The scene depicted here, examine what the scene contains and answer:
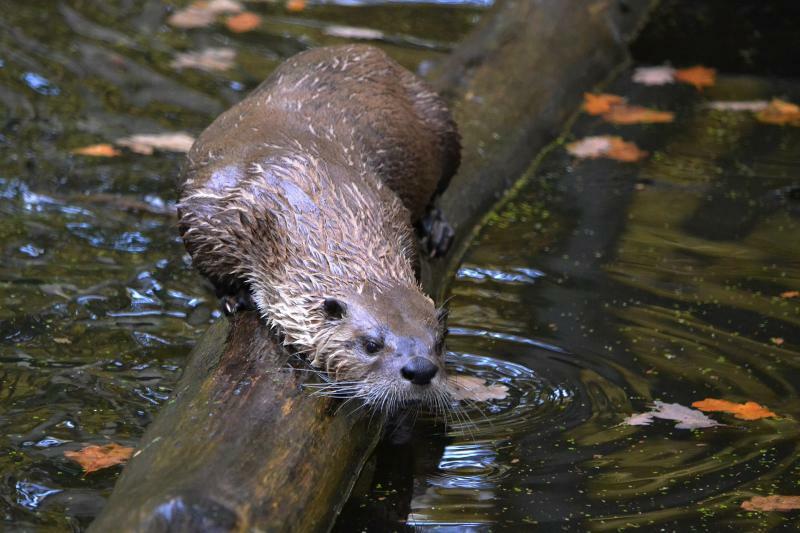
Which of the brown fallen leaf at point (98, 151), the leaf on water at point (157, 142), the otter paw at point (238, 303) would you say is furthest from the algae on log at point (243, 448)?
the brown fallen leaf at point (98, 151)

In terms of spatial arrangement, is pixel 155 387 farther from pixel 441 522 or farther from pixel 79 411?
pixel 441 522

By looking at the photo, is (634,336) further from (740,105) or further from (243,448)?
(740,105)

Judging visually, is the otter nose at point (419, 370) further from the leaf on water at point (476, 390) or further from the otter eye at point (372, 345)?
the leaf on water at point (476, 390)

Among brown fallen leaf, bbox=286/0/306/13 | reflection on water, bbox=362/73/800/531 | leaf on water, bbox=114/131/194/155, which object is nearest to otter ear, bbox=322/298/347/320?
reflection on water, bbox=362/73/800/531

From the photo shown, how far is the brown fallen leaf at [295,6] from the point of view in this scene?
7988 mm

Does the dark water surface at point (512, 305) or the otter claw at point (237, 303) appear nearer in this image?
the dark water surface at point (512, 305)

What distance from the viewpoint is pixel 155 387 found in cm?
411

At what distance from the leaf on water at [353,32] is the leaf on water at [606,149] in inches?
70.3

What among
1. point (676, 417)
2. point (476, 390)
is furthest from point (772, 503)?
point (476, 390)

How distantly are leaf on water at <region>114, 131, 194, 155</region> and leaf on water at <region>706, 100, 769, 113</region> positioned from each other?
2754 mm

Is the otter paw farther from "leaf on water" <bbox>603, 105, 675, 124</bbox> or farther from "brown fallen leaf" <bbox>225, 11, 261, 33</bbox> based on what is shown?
"brown fallen leaf" <bbox>225, 11, 261, 33</bbox>

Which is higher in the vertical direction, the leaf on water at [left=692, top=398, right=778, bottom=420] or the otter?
the otter

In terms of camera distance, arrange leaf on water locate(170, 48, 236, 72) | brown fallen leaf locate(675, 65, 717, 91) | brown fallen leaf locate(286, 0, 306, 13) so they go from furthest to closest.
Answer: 1. brown fallen leaf locate(286, 0, 306, 13)
2. leaf on water locate(170, 48, 236, 72)
3. brown fallen leaf locate(675, 65, 717, 91)

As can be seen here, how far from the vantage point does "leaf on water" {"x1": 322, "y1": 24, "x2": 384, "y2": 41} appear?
295 inches
